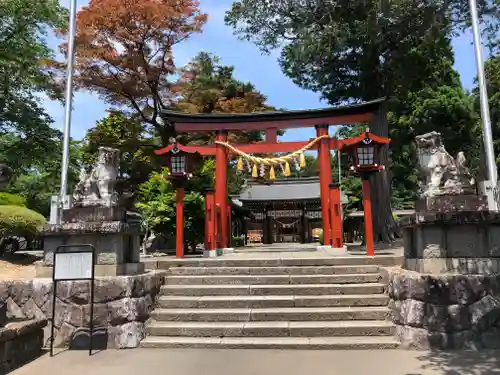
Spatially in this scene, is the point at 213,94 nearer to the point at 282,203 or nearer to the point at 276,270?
the point at 282,203

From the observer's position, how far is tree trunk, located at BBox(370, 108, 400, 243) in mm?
14133

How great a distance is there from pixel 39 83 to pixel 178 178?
27.3 ft

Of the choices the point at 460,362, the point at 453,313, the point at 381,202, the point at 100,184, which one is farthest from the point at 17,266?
the point at 381,202

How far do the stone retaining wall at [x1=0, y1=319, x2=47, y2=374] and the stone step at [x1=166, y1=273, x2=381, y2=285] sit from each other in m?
2.41

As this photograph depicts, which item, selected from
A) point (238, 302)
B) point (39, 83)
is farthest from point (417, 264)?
point (39, 83)

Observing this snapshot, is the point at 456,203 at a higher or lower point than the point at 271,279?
higher

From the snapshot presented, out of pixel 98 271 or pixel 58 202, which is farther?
pixel 58 202

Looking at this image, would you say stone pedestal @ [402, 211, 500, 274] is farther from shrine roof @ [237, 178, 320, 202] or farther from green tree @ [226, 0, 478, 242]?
shrine roof @ [237, 178, 320, 202]

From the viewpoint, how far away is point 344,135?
3022 centimetres

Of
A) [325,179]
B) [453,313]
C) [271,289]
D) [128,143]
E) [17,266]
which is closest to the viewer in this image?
[453,313]

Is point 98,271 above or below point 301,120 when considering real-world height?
below

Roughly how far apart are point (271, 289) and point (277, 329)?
1015 mm

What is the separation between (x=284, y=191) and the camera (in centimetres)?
2811

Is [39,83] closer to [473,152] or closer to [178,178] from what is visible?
[178,178]
